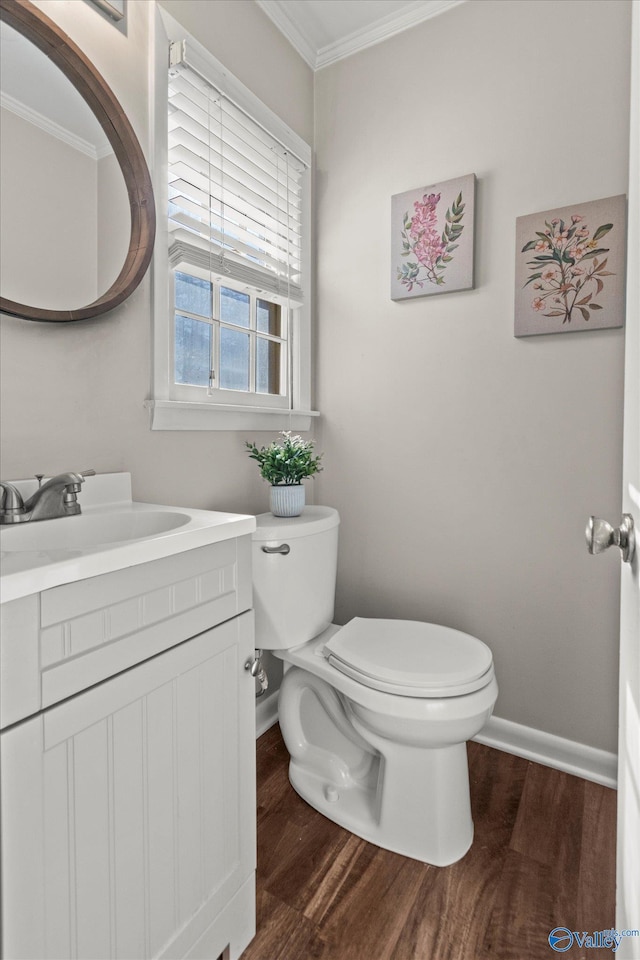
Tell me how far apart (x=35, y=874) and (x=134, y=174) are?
1.35 meters

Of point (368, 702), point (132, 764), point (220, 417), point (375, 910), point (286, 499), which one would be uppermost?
point (220, 417)

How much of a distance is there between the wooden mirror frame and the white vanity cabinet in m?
0.64

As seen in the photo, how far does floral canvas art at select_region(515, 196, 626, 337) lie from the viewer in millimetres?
1412

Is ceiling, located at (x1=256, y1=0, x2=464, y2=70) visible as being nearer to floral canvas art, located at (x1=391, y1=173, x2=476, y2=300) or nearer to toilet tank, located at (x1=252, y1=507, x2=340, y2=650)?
floral canvas art, located at (x1=391, y1=173, x2=476, y2=300)

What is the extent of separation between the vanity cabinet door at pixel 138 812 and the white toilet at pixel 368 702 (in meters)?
0.38

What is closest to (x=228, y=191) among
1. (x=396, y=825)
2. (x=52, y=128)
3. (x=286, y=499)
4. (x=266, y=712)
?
(x=52, y=128)

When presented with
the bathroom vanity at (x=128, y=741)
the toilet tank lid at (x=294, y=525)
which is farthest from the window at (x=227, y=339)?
the bathroom vanity at (x=128, y=741)

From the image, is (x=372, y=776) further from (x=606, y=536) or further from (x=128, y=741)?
(x=606, y=536)

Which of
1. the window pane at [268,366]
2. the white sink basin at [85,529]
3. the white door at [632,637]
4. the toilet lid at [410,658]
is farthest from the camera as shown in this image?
the window pane at [268,366]

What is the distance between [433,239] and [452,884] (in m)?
A: 1.81

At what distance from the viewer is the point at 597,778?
149 cm

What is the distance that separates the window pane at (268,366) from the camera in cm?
179

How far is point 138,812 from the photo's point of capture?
766 millimetres

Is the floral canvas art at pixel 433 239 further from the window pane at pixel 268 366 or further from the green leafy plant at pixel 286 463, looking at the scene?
the green leafy plant at pixel 286 463
